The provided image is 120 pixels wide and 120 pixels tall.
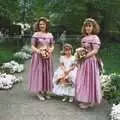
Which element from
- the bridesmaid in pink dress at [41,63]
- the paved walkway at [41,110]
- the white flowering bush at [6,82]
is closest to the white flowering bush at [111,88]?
the paved walkway at [41,110]

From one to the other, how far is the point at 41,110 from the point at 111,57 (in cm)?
1294

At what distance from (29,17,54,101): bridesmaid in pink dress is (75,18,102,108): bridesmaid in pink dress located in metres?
0.90

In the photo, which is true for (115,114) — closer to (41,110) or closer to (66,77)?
(41,110)

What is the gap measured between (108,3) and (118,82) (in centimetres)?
1520

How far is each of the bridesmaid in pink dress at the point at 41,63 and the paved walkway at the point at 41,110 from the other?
10.7 inches

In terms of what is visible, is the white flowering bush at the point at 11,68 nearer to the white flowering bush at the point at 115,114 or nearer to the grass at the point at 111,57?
the grass at the point at 111,57

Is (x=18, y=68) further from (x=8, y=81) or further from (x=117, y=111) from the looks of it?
(x=117, y=111)

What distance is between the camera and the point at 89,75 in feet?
31.1

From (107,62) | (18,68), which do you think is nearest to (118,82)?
(18,68)

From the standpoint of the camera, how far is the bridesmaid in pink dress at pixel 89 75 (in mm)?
9445

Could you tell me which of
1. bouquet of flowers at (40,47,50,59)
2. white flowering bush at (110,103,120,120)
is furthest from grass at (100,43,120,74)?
white flowering bush at (110,103,120,120)

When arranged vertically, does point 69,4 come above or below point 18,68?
above

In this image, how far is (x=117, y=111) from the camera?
8359mm

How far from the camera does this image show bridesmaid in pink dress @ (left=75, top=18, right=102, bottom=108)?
372 inches
